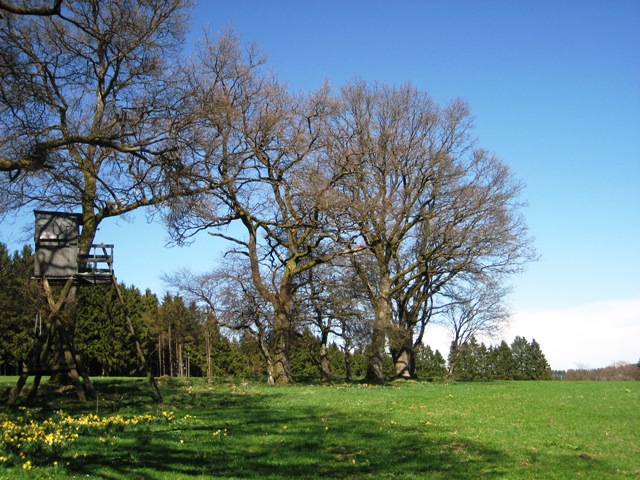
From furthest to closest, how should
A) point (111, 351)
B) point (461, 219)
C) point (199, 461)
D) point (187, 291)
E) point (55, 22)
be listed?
point (111, 351), point (461, 219), point (187, 291), point (55, 22), point (199, 461)

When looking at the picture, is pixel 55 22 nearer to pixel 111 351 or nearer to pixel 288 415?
pixel 288 415

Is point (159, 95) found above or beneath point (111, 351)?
above

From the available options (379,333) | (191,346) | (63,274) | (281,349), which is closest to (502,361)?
(191,346)

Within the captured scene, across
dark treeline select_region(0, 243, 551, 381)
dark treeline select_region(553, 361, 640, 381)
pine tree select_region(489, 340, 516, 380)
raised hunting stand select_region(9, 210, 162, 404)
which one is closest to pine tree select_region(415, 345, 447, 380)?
dark treeline select_region(0, 243, 551, 381)

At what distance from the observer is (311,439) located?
38.1 feet

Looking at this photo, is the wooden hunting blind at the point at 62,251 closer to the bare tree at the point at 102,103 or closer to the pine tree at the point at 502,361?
the bare tree at the point at 102,103

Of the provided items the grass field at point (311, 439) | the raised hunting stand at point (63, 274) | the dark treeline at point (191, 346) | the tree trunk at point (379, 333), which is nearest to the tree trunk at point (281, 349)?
the dark treeline at point (191, 346)

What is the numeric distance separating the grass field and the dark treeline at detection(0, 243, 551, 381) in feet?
34.8

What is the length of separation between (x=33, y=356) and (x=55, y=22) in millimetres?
8831

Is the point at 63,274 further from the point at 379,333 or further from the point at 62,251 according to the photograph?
the point at 379,333

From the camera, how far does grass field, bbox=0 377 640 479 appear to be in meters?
8.93

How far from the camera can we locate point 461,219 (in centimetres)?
3475

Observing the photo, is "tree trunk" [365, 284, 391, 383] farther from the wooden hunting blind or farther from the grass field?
the wooden hunting blind

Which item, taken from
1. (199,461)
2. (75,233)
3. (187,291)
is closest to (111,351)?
(187,291)
